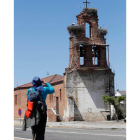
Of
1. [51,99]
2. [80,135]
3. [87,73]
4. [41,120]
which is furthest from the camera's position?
[51,99]

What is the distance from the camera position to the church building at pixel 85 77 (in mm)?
35562

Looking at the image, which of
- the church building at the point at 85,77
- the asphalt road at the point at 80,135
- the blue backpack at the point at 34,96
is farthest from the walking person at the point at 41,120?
the church building at the point at 85,77

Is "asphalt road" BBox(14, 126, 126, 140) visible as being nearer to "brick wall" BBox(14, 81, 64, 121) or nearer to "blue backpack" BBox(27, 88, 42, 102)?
"blue backpack" BBox(27, 88, 42, 102)

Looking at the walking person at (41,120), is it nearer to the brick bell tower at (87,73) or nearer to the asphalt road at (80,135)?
the asphalt road at (80,135)

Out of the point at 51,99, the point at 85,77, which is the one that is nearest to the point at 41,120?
the point at 85,77

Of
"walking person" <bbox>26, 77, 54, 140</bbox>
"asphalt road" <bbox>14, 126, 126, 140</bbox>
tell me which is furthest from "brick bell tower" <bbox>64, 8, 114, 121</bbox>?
"walking person" <bbox>26, 77, 54, 140</bbox>

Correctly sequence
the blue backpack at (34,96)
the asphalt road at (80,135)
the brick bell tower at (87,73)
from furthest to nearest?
the brick bell tower at (87,73)
the asphalt road at (80,135)
the blue backpack at (34,96)

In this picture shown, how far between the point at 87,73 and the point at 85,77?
0.51m

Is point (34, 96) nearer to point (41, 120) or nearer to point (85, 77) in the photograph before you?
point (41, 120)

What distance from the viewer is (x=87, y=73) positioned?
3603 cm

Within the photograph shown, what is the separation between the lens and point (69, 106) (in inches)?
1378
